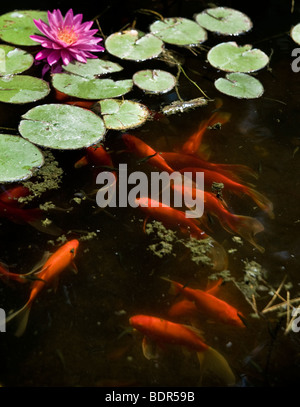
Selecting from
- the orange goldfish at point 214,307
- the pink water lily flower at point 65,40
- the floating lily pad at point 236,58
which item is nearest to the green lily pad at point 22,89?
the pink water lily flower at point 65,40

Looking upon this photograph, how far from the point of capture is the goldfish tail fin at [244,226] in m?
1.91

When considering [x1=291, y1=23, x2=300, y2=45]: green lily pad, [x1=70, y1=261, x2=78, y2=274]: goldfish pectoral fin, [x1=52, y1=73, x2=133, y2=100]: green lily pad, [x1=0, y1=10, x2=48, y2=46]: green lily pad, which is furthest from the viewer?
[x1=291, y1=23, x2=300, y2=45]: green lily pad

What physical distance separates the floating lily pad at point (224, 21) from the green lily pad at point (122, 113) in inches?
40.6

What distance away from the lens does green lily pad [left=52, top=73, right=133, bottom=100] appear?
244 centimetres

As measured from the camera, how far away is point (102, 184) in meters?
2.07

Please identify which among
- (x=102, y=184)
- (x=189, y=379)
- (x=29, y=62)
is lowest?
(x=189, y=379)

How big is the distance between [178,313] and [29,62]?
1.68 metres

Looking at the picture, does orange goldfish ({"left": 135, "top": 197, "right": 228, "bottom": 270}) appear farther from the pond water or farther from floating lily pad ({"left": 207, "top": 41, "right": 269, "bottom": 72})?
floating lily pad ({"left": 207, "top": 41, "right": 269, "bottom": 72})

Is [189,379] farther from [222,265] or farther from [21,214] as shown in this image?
[21,214]

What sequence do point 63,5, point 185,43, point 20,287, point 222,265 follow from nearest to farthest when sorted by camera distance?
point 20,287 → point 222,265 → point 185,43 → point 63,5

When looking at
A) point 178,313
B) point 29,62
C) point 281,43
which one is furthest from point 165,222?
point 281,43

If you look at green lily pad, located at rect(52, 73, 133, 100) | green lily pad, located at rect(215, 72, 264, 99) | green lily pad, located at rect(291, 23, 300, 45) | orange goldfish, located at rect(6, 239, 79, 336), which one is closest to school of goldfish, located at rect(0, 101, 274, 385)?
orange goldfish, located at rect(6, 239, 79, 336)

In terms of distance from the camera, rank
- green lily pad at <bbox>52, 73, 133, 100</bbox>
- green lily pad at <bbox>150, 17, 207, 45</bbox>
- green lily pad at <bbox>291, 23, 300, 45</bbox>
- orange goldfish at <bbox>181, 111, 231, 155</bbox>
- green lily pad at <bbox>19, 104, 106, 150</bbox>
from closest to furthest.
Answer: green lily pad at <bbox>19, 104, 106, 150</bbox>
orange goldfish at <bbox>181, 111, 231, 155</bbox>
green lily pad at <bbox>52, 73, 133, 100</bbox>
green lily pad at <bbox>150, 17, 207, 45</bbox>
green lily pad at <bbox>291, 23, 300, 45</bbox>

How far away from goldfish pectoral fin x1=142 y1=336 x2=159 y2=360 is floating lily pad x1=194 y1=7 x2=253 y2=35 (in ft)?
7.25
